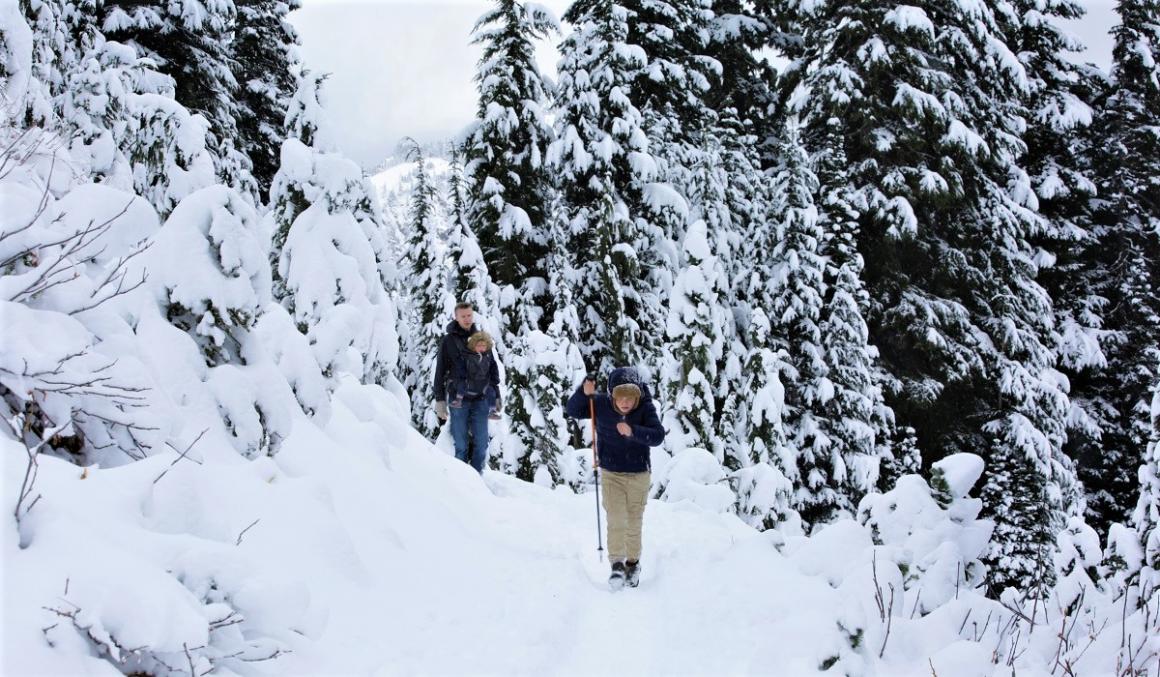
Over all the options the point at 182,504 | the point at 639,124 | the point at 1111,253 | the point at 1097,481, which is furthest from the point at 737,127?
the point at 182,504

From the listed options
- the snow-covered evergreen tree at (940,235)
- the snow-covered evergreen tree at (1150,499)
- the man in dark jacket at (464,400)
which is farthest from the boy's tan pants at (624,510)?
the snow-covered evergreen tree at (940,235)

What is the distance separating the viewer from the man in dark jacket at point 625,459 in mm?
5938

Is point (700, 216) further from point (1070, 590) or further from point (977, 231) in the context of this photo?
point (1070, 590)

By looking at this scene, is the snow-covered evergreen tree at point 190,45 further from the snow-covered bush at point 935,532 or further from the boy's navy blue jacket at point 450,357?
the snow-covered bush at point 935,532

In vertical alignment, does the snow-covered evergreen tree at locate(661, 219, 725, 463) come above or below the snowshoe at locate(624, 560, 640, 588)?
above

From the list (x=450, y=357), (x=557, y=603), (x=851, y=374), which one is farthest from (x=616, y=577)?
(x=851, y=374)

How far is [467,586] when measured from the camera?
507 centimetres

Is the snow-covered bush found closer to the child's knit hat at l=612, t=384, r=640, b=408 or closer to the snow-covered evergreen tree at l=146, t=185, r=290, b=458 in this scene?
the child's knit hat at l=612, t=384, r=640, b=408

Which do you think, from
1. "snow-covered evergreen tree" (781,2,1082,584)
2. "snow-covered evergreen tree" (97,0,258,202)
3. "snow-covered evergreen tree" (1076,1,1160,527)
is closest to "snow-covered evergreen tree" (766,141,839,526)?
"snow-covered evergreen tree" (781,2,1082,584)

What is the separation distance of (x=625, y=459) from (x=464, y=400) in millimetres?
2940

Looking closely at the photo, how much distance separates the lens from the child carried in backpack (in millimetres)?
8062

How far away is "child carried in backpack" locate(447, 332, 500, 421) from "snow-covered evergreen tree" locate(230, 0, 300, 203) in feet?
46.1

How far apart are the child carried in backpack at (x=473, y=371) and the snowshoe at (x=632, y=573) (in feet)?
10.5

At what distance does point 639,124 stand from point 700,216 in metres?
3.68
